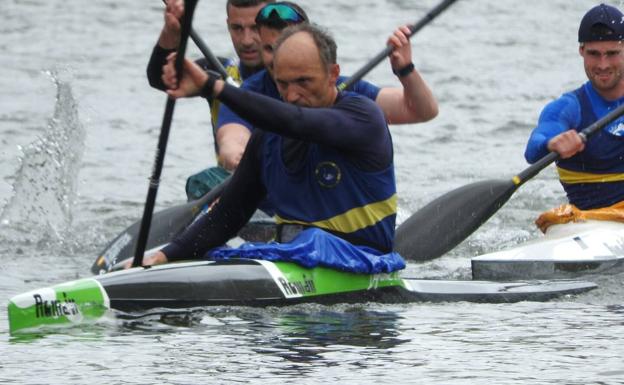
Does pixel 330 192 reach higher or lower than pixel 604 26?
lower

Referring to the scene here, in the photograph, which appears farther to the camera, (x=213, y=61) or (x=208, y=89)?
(x=213, y=61)

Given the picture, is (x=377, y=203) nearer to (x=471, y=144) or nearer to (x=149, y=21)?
(x=471, y=144)

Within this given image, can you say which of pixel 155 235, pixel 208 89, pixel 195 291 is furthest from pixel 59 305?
pixel 155 235

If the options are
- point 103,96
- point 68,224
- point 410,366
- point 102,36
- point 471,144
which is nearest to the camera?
point 410,366

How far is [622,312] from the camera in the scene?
7.77 m

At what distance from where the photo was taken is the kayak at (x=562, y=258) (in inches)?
354

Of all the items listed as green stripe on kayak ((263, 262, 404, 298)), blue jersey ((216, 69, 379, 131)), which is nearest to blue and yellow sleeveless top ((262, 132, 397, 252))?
green stripe on kayak ((263, 262, 404, 298))

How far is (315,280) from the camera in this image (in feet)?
24.1

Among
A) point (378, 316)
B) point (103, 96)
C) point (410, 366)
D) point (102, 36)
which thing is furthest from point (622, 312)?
point (102, 36)

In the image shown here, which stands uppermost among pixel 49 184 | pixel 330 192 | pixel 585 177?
pixel 49 184

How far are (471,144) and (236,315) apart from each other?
9475 millimetres

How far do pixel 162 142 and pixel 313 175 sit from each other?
66cm

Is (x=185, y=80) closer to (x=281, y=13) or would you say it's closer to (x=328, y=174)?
(x=328, y=174)

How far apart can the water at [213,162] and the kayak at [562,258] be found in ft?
0.60
